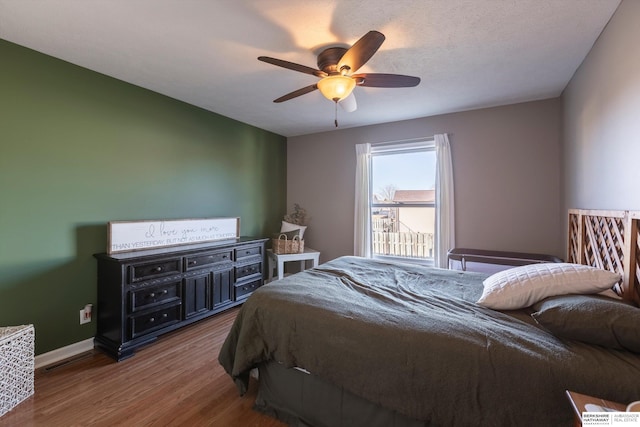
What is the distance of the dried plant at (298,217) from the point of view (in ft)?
14.5

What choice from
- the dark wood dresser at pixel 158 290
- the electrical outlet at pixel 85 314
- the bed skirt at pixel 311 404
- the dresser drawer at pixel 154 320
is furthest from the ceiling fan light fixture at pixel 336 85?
the electrical outlet at pixel 85 314

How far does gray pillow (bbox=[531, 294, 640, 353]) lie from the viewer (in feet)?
3.47

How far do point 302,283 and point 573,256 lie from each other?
96.7 inches

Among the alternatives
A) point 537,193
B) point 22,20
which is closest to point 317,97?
point 22,20

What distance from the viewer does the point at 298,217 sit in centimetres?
441

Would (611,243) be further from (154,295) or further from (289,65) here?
(154,295)

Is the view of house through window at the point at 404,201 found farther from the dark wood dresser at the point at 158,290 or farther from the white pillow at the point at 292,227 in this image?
the dark wood dresser at the point at 158,290

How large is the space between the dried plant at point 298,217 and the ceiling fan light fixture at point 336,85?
2.58m

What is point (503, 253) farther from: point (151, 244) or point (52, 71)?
point (52, 71)

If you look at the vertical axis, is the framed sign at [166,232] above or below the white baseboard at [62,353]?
above

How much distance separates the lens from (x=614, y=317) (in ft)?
3.56

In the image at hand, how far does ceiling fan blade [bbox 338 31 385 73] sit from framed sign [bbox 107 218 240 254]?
233 centimetres

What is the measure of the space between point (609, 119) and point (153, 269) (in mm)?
3645

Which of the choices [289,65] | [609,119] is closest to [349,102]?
[289,65]
